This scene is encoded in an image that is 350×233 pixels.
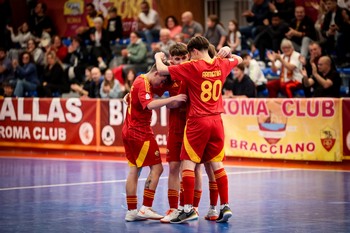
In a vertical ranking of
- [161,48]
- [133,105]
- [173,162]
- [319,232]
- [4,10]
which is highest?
[4,10]

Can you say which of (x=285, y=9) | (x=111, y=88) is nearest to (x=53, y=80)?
(x=111, y=88)

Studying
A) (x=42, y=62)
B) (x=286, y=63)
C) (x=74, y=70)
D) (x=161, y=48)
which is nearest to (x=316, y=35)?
(x=286, y=63)

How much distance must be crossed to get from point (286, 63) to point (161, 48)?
411cm

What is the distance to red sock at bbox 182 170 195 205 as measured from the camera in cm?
1019

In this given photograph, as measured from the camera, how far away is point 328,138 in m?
17.0

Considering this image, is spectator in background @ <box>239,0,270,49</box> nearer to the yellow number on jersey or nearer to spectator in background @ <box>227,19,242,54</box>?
spectator in background @ <box>227,19,242,54</box>

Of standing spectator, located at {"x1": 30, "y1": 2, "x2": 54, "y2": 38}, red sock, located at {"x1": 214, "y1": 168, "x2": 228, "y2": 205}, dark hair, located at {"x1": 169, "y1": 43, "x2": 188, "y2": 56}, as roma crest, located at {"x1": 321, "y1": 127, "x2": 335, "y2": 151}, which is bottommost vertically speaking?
red sock, located at {"x1": 214, "y1": 168, "x2": 228, "y2": 205}

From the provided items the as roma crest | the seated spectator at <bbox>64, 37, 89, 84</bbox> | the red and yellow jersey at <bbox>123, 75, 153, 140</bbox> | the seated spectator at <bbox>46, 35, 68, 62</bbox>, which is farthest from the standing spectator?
the red and yellow jersey at <bbox>123, 75, 153, 140</bbox>

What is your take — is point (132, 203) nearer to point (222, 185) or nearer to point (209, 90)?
point (222, 185)

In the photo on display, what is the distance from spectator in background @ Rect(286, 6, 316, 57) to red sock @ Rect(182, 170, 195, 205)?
10774mm

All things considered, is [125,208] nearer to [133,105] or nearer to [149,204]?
[149,204]

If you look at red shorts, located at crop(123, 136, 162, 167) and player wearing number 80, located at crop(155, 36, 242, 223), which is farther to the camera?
red shorts, located at crop(123, 136, 162, 167)

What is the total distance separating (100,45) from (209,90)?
15.0 m

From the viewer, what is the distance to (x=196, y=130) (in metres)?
10.2
